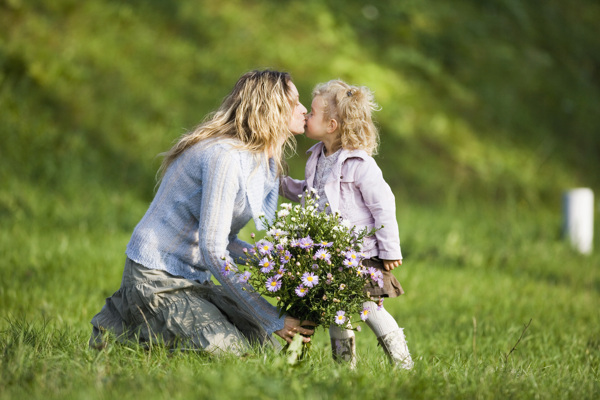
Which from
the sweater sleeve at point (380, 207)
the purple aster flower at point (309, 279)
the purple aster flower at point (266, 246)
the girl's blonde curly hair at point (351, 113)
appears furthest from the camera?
the girl's blonde curly hair at point (351, 113)

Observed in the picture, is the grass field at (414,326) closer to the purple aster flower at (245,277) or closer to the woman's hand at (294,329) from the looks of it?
the woman's hand at (294,329)

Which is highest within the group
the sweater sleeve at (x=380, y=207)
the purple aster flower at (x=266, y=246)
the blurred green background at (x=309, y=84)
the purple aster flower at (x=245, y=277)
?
the blurred green background at (x=309, y=84)

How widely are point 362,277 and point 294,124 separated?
1043 mm

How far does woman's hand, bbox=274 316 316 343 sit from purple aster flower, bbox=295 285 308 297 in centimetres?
26

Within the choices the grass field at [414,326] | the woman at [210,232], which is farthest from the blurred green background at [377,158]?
the woman at [210,232]

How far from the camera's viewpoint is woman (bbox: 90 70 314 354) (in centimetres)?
355

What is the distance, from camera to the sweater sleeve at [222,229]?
3.51m

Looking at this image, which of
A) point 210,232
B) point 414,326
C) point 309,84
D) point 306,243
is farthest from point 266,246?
Answer: point 309,84

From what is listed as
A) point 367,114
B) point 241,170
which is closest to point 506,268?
point 367,114

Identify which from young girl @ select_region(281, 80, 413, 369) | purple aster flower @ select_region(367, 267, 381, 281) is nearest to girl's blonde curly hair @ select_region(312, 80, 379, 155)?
young girl @ select_region(281, 80, 413, 369)

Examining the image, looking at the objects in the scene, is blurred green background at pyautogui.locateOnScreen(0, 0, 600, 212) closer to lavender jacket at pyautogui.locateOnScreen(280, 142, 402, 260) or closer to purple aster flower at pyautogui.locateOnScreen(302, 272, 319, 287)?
lavender jacket at pyautogui.locateOnScreen(280, 142, 402, 260)

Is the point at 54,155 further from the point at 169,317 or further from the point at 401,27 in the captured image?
the point at 401,27

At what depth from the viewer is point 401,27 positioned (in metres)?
11.9

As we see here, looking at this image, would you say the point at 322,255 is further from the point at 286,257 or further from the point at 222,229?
the point at 222,229
